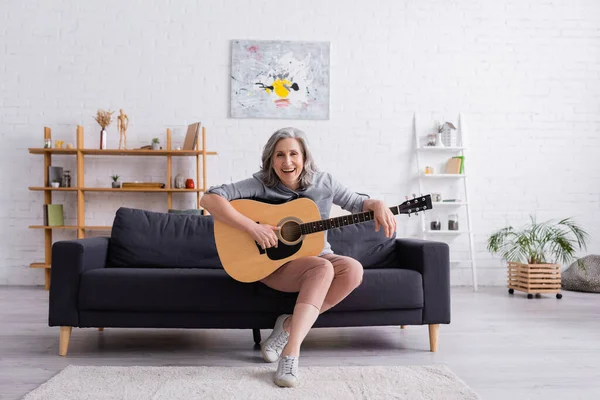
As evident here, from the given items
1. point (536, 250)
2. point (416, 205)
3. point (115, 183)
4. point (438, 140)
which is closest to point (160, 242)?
point (416, 205)

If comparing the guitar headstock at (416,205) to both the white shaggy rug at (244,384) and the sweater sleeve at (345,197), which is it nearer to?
the sweater sleeve at (345,197)

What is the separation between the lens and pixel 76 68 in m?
5.18

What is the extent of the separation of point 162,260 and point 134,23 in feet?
10.3

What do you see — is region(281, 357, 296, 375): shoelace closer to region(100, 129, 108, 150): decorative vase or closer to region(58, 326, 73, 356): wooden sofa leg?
region(58, 326, 73, 356): wooden sofa leg

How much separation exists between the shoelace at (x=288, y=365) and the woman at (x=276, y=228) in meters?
0.02

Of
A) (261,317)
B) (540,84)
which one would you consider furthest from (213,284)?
(540,84)

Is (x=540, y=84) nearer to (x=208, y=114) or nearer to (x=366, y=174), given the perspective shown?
(x=366, y=174)

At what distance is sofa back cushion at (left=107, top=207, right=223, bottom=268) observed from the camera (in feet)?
9.59

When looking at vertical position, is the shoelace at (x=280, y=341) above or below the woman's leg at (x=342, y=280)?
below

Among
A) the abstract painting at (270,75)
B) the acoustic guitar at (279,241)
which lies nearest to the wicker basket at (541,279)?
the abstract painting at (270,75)

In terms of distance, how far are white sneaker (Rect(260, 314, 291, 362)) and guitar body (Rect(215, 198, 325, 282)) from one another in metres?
0.25

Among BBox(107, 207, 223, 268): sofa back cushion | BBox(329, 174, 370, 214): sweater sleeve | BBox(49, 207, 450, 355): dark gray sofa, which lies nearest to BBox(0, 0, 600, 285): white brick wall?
BBox(107, 207, 223, 268): sofa back cushion

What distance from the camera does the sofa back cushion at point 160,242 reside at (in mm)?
2924

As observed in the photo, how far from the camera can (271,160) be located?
2527 millimetres
